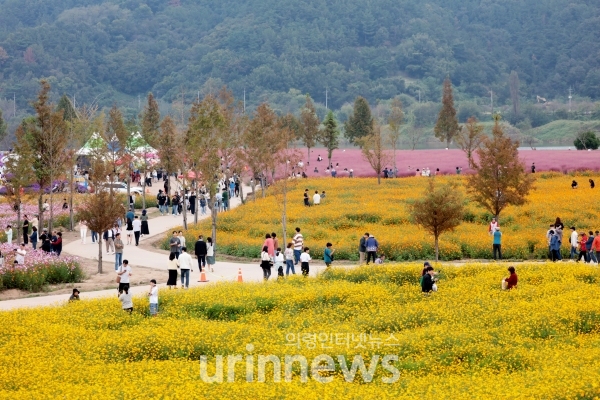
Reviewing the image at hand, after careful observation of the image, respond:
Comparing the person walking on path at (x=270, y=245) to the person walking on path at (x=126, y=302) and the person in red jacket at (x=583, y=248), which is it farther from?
the person in red jacket at (x=583, y=248)

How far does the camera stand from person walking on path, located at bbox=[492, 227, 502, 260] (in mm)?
35697

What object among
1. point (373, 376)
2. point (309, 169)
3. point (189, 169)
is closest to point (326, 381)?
point (373, 376)

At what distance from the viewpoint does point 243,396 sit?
17.4m

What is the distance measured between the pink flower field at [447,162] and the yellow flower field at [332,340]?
37548 millimetres

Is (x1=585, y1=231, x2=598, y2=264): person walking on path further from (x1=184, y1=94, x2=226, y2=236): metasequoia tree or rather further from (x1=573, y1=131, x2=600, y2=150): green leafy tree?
(x1=573, y1=131, x2=600, y2=150): green leafy tree

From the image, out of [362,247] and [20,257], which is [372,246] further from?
[20,257]

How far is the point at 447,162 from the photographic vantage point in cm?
7762

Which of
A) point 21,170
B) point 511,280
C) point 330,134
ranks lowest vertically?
point 511,280

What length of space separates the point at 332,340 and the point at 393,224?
2256 centimetres

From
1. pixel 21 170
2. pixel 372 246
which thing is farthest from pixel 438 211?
pixel 21 170

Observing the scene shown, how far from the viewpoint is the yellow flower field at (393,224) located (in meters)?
37.2

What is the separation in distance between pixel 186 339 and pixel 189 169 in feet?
99.5

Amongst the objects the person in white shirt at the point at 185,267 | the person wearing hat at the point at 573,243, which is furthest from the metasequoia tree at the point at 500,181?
the person in white shirt at the point at 185,267

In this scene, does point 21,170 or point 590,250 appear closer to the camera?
point 590,250
